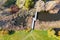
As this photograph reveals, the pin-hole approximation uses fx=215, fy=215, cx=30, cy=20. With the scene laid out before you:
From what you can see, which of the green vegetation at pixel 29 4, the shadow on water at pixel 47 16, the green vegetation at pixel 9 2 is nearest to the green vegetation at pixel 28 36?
the shadow on water at pixel 47 16

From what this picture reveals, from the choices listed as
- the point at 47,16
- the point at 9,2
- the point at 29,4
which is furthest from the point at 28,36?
the point at 9,2

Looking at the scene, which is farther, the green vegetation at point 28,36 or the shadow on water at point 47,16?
the shadow on water at point 47,16

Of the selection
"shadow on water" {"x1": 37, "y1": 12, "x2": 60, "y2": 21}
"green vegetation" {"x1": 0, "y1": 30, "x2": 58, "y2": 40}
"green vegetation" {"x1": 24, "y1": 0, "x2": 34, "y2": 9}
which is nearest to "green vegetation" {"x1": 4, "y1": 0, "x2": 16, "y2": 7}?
"green vegetation" {"x1": 24, "y1": 0, "x2": 34, "y2": 9}

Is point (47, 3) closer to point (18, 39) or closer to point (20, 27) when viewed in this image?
point (20, 27)

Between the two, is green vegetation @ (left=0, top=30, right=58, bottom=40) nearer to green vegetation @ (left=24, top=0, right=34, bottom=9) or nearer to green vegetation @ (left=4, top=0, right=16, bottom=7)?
green vegetation @ (left=24, top=0, right=34, bottom=9)

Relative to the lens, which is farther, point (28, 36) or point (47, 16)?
point (47, 16)

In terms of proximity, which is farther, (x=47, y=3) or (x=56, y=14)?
(x=47, y=3)

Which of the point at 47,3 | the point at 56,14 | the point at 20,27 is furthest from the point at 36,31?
the point at 47,3

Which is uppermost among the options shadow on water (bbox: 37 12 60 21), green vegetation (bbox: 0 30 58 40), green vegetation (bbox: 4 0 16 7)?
green vegetation (bbox: 4 0 16 7)

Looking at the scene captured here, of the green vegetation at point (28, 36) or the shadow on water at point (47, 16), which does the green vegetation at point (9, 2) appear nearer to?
the shadow on water at point (47, 16)

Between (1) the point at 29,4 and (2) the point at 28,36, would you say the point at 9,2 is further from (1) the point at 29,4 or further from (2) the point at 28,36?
(2) the point at 28,36

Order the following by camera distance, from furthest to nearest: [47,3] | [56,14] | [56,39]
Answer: [47,3] < [56,14] < [56,39]
